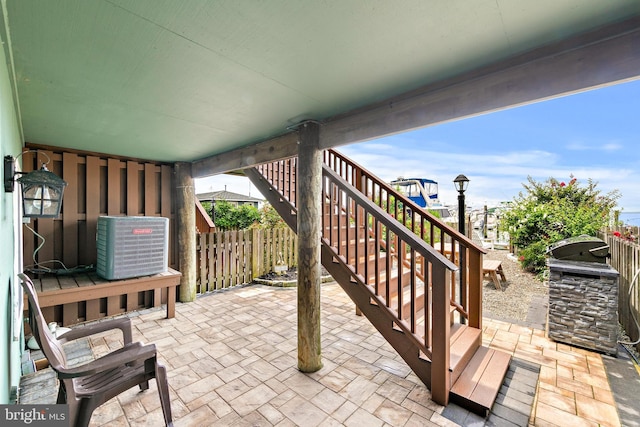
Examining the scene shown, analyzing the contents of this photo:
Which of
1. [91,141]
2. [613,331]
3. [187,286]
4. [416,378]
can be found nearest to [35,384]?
[187,286]

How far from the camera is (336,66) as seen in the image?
5.15 feet

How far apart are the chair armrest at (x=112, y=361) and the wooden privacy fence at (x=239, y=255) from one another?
11.0 ft

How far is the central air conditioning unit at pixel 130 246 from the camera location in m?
3.31

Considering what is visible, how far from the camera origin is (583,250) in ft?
9.90

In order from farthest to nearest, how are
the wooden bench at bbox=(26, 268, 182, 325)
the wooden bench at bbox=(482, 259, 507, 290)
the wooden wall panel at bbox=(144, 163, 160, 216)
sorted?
the wooden bench at bbox=(482, 259, 507, 290), the wooden wall panel at bbox=(144, 163, 160, 216), the wooden bench at bbox=(26, 268, 182, 325)

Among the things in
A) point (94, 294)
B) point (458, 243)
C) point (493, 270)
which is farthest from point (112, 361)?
point (493, 270)

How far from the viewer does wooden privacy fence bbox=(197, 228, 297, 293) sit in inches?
200

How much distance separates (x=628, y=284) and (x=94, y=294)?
20.5ft

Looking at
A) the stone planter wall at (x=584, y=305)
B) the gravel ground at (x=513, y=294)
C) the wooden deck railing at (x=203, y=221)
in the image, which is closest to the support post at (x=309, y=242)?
the stone planter wall at (x=584, y=305)

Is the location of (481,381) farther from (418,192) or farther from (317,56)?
(418,192)

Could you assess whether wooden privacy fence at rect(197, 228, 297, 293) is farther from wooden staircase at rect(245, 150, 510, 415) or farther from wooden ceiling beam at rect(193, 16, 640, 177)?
wooden ceiling beam at rect(193, 16, 640, 177)

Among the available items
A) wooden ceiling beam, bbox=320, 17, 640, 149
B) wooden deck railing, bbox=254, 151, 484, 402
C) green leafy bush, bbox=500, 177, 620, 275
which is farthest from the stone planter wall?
green leafy bush, bbox=500, 177, 620, 275

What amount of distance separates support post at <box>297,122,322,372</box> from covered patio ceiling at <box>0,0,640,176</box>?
0.28m

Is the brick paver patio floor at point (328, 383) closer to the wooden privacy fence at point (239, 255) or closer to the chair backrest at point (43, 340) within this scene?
the chair backrest at point (43, 340)
